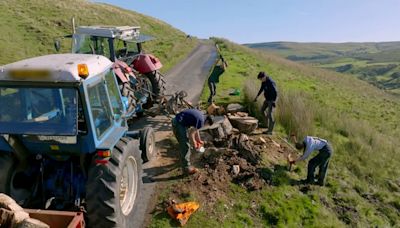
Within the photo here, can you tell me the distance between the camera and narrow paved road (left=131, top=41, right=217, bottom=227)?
27.0 feet

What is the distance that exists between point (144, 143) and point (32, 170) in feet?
10.2

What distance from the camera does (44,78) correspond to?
19.1 feet

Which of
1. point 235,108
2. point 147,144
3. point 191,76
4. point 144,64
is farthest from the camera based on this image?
Answer: point 191,76

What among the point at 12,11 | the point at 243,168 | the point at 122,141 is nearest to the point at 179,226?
the point at 122,141

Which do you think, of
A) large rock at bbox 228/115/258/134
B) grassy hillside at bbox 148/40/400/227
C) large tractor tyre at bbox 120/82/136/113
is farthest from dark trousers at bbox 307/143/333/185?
large tractor tyre at bbox 120/82/136/113

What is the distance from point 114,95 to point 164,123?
17.0 feet

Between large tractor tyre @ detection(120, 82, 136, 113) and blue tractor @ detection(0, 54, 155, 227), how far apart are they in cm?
370

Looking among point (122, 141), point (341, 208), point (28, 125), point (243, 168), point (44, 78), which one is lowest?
point (341, 208)

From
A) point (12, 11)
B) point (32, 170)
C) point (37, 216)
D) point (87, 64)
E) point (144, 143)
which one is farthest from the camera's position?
point (12, 11)

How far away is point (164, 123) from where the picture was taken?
12.5 metres

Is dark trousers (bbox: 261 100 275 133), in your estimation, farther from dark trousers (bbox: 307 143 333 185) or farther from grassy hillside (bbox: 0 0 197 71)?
grassy hillside (bbox: 0 0 197 71)

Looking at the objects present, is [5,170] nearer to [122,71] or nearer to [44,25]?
[122,71]

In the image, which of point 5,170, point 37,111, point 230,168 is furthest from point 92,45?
point 5,170

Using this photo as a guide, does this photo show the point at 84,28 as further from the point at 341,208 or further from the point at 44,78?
the point at 341,208
